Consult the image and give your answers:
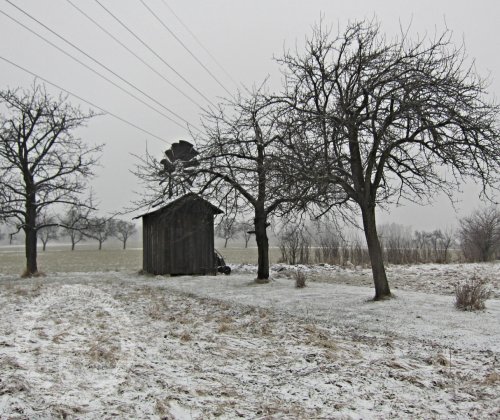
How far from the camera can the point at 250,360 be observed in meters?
5.63

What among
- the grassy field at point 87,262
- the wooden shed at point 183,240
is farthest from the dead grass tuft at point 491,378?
the grassy field at point 87,262

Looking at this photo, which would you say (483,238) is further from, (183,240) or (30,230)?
(30,230)

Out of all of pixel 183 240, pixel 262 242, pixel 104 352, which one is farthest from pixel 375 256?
pixel 183 240

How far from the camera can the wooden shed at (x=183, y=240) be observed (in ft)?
66.6

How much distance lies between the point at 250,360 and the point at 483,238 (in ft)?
91.3

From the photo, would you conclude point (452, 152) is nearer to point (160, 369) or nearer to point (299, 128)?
point (299, 128)

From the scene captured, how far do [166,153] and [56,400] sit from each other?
817 inches

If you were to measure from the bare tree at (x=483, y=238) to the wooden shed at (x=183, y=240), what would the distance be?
19010 millimetres

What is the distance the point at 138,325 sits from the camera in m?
7.84

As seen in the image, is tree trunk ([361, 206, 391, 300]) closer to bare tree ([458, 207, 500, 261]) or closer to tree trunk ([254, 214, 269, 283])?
tree trunk ([254, 214, 269, 283])

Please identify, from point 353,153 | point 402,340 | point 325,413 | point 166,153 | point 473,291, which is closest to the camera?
point 325,413

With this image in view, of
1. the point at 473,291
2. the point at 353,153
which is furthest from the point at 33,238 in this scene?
the point at 473,291

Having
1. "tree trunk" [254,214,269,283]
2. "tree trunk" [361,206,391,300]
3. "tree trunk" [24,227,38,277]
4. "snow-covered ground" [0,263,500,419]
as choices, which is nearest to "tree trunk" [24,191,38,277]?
"tree trunk" [24,227,38,277]

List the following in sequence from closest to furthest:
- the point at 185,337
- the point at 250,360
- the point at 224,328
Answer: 1. the point at 250,360
2. the point at 185,337
3. the point at 224,328
